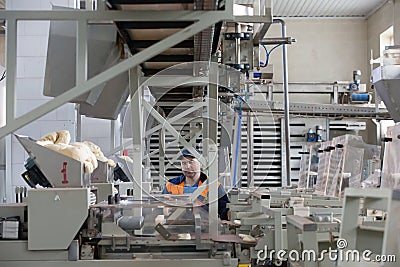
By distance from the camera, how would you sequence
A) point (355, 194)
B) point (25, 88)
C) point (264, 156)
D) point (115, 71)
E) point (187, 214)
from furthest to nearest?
point (264, 156) → point (25, 88) → point (187, 214) → point (115, 71) → point (355, 194)

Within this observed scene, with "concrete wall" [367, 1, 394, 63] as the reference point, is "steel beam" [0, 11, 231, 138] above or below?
below

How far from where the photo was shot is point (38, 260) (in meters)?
2.89

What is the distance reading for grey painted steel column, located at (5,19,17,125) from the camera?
274 centimetres

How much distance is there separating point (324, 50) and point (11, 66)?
8.60 metres

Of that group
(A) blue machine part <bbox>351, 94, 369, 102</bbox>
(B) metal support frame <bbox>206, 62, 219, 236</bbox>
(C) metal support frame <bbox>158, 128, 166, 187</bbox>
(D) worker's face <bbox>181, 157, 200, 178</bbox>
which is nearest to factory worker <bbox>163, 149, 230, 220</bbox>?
(D) worker's face <bbox>181, 157, 200, 178</bbox>

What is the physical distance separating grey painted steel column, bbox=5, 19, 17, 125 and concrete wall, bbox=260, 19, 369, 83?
26.5ft

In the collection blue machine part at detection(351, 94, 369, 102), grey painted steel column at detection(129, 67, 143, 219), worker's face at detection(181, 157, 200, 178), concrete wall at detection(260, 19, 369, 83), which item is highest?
concrete wall at detection(260, 19, 369, 83)

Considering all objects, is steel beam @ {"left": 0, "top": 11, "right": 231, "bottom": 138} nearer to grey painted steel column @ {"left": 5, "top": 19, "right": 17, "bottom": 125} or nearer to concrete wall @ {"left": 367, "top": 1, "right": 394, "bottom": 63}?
grey painted steel column @ {"left": 5, "top": 19, "right": 17, "bottom": 125}

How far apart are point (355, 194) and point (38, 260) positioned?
1.79 m

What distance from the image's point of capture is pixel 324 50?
1072 centimetres

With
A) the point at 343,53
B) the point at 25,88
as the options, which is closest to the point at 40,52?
the point at 25,88

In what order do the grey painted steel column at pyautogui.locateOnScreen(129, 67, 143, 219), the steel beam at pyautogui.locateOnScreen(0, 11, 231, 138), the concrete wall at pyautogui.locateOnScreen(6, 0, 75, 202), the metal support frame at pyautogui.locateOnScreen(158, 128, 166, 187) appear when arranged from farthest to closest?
the metal support frame at pyautogui.locateOnScreen(158, 128, 166, 187)
the concrete wall at pyautogui.locateOnScreen(6, 0, 75, 202)
the grey painted steel column at pyautogui.locateOnScreen(129, 67, 143, 219)
the steel beam at pyautogui.locateOnScreen(0, 11, 231, 138)

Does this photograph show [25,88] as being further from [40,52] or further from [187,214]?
[187,214]

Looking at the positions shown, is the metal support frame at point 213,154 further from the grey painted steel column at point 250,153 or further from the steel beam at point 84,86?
the grey painted steel column at point 250,153
